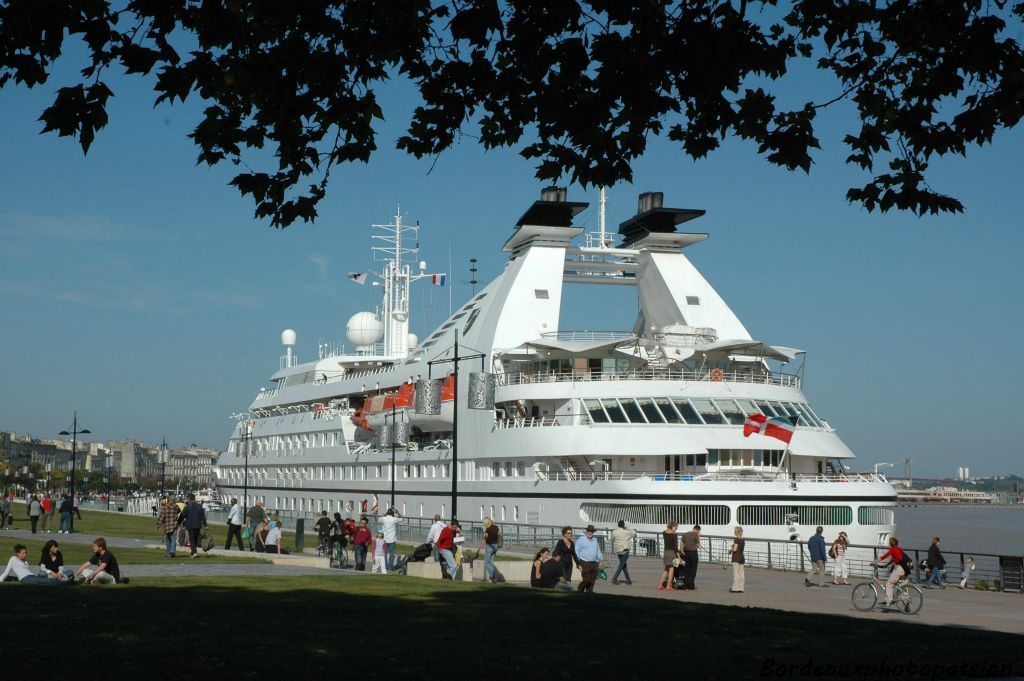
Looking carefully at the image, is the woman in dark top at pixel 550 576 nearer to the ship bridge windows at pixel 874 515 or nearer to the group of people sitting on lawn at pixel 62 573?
the group of people sitting on lawn at pixel 62 573

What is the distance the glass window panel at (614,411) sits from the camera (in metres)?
43.5

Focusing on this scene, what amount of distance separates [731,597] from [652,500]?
1528cm

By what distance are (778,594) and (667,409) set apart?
17.7 m

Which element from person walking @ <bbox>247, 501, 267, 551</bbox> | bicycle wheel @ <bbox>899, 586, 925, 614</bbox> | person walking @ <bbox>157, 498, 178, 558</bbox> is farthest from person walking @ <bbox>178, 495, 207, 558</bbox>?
bicycle wheel @ <bbox>899, 586, 925, 614</bbox>

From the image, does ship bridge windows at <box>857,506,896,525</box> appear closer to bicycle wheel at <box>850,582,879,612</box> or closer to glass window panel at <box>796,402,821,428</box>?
glass window panel at <box>796,402,821,428</box>

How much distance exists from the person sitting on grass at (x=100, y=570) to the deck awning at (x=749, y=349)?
99.4 ft

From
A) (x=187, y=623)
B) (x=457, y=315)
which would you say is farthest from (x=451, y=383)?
(x=187, y=623)

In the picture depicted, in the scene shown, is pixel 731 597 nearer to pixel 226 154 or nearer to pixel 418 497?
pixel 226 154

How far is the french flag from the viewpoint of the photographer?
1628 inches

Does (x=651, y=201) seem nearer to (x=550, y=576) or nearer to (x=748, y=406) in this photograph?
(x=748, y=406)

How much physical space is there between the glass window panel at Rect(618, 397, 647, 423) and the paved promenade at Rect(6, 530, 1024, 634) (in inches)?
419

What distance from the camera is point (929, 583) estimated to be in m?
29.1

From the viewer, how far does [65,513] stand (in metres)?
41.3

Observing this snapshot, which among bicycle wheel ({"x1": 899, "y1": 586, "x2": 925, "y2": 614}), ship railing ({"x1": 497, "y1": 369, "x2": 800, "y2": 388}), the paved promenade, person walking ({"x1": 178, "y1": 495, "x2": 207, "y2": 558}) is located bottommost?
the paved promenade
